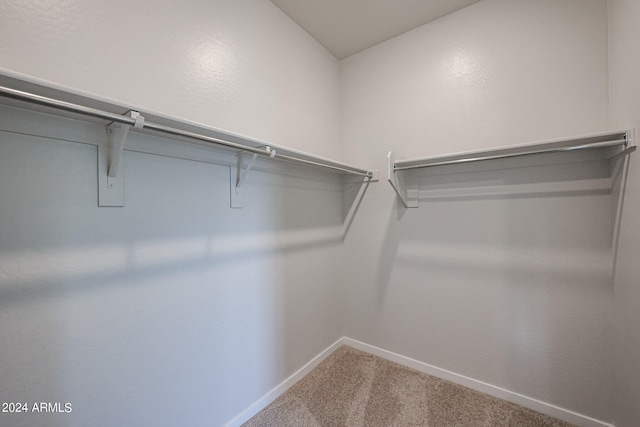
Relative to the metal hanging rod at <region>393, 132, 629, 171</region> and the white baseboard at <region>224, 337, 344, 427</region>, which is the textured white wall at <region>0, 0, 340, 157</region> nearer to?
the metal hanging rod at <region>393, 132, 629, 171</region>

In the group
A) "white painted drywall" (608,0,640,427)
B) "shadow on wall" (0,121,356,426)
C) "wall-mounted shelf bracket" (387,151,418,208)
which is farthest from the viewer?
"wall-mounted shelf bracket" (387,151,418,208)

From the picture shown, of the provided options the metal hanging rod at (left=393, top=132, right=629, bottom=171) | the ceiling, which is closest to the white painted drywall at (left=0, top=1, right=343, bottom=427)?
the ceiling

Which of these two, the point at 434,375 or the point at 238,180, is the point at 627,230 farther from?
the point at 238,180

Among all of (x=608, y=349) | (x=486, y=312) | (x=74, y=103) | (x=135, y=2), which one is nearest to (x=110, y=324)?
(x=74, y=103)

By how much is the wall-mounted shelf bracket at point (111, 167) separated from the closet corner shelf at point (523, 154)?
142 cm

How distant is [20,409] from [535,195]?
7.95ft

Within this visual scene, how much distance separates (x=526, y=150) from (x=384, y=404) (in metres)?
1.67

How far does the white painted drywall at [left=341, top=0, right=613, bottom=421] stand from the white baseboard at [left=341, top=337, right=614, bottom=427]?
4 centimetres

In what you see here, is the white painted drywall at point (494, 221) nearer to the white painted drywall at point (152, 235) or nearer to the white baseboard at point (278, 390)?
the white baseboard at point (278, 390)

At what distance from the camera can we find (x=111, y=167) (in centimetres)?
95

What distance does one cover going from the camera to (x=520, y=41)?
151cm

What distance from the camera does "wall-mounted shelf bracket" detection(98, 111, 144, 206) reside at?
0.94 m

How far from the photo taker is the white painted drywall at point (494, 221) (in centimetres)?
136

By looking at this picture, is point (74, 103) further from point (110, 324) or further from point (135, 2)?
point (110, 324)
